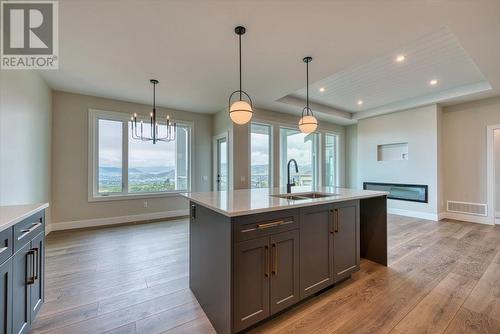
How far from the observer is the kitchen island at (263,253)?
60.1 inches

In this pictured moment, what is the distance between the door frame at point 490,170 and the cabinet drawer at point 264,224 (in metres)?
5.34

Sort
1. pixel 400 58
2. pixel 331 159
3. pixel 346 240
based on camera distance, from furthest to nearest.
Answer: pixel 331 159
pixel 400 58
pixel 346 240

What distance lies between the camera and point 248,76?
3488mm

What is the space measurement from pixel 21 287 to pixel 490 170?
7.25m

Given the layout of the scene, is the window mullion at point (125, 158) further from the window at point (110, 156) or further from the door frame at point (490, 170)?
the door frame at point (490, 170)

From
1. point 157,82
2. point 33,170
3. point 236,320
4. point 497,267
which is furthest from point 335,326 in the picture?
point 33,170

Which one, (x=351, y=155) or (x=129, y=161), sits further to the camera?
(x=351, y=155)

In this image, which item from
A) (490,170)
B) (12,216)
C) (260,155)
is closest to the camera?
(12,216)

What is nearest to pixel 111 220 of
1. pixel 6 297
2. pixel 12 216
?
pixel 12 216

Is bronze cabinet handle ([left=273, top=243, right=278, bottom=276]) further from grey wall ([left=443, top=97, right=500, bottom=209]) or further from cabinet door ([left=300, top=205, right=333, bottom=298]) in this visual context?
grey wall ([left=443, top=97, right=500, bottom=209])

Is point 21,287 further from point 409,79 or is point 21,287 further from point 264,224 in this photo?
point 409,79

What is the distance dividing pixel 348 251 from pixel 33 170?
4.52m

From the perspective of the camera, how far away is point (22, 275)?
1.47m

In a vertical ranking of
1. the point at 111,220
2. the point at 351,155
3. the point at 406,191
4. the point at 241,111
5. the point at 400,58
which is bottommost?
the point at 111,220
